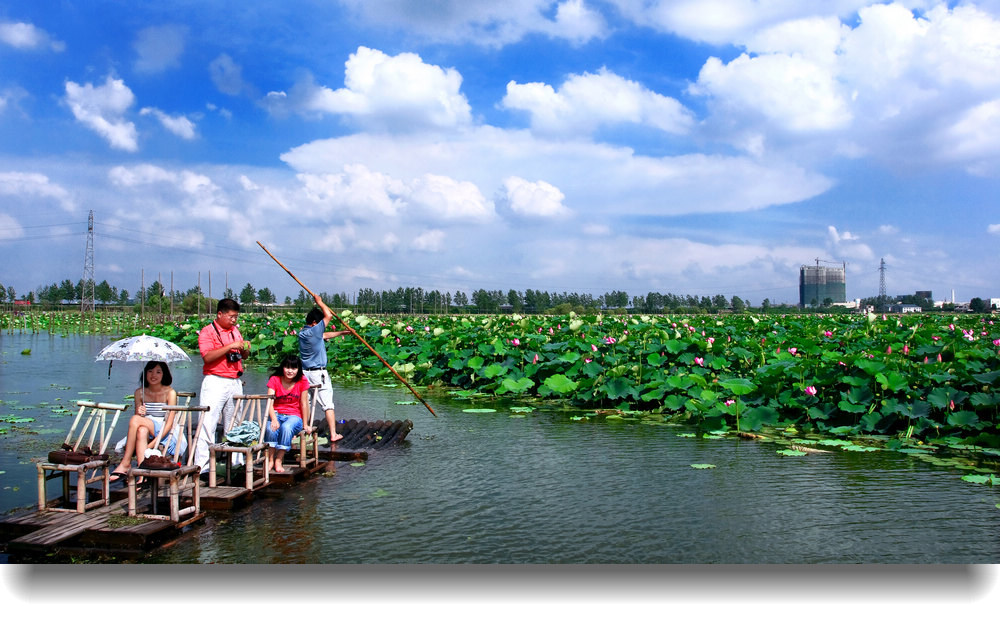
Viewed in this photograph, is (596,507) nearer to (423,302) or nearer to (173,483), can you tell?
(173,483)

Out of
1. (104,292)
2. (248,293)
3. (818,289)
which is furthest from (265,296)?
(818,289)

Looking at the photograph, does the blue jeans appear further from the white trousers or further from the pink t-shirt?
the white trousers

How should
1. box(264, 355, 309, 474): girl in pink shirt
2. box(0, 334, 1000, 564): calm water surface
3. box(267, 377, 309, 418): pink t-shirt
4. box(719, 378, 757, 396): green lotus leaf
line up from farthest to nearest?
box(719, 378, 757, 396): green lotus leaf < box(267, 377, 309, 418): pink t-shirt < box(264, 355, 309, 474): girl in pink shirt < box(0, 334, 1000, 564): calm water surface

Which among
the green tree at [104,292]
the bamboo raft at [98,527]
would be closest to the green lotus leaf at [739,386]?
the bamboo raft at [98,527]

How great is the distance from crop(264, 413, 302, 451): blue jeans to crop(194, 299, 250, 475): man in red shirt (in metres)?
0.47

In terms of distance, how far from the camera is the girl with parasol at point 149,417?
4.30 meters

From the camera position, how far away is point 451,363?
11.3 m

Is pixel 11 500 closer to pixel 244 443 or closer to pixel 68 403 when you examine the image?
pixel 244 443

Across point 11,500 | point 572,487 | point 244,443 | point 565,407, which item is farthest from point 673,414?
point 11,500

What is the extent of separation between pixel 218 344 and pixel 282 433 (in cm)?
97

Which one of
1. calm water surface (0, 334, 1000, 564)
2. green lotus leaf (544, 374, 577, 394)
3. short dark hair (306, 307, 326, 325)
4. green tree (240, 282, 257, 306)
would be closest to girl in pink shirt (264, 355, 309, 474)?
calm water surface (0, 334, 1000, 564)

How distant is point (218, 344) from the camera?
15.6ft

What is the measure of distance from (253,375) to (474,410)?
640 cm

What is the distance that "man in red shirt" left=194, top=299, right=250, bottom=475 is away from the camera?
15.6 feet
